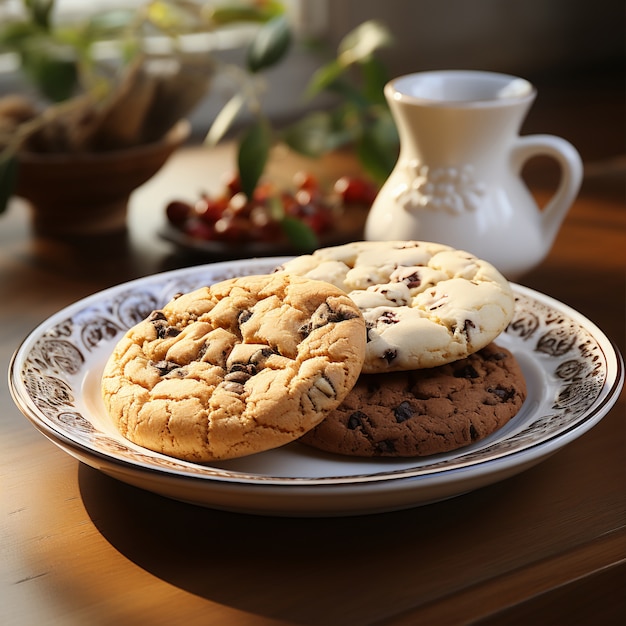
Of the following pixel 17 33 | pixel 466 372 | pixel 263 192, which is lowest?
pixel 263 192

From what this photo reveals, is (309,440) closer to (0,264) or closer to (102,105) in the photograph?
(0,264)

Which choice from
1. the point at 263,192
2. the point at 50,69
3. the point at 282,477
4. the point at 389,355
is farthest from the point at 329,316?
the point at 50,69

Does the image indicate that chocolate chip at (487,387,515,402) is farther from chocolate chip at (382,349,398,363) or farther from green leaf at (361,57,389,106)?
green leaf at (361,57,389,106)

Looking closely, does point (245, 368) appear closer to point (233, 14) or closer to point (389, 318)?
point (389, 318)

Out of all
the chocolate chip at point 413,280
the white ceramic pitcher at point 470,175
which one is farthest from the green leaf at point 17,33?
the chocolate chip at point 413,280

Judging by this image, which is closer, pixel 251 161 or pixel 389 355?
pixel 389 355

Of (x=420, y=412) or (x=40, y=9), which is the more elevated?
(x=40, y=9)

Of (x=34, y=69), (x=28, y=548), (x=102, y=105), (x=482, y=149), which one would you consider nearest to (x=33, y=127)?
(x=102, y=105)
